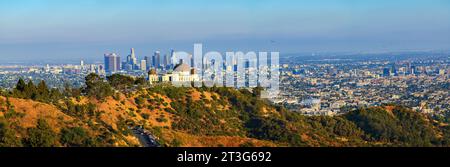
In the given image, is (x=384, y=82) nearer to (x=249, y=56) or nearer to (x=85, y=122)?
(x=249, y=56)

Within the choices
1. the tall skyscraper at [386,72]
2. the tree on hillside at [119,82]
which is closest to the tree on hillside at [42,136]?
the tree on hillside at [119,82]

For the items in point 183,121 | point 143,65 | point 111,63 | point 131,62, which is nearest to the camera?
point 183,121

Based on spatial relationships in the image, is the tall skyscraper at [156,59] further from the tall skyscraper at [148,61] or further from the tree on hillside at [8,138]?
the tree on hillside at [8,138]

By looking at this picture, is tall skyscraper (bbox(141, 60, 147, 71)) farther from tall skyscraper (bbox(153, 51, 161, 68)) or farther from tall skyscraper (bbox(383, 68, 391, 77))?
tall skyscraper (bbox(383, 68, 391, 77))

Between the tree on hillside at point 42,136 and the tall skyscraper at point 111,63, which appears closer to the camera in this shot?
the tree on hillside at point 42,136

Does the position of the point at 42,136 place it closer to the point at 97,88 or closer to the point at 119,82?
the point at 97,88

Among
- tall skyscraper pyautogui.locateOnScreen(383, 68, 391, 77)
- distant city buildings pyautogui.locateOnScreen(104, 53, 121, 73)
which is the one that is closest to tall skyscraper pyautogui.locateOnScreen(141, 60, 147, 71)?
distant city buildings pyautogui.locateOnScreen(104, 53, 121, 73)

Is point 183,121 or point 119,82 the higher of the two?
point 119,82

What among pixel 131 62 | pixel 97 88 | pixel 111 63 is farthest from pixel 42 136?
pixel 131 62

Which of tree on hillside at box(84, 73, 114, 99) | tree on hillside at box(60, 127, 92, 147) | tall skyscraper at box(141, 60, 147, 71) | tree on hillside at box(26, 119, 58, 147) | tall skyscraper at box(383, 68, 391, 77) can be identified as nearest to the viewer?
tree on hillside at box(26, 119, 58, 147)
